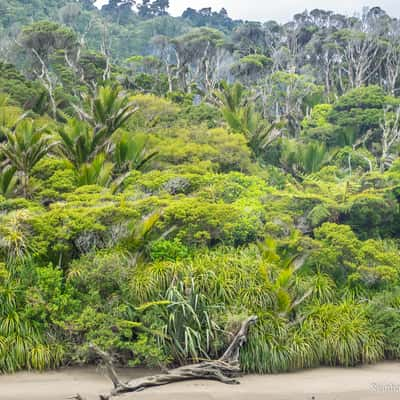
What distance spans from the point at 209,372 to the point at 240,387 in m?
0.64

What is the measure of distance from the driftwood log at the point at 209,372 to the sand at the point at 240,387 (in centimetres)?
14

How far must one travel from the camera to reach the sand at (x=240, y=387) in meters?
10.6

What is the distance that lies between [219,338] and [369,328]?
131 inches

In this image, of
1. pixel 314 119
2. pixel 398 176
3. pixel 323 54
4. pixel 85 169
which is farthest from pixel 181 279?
pixel 323 54

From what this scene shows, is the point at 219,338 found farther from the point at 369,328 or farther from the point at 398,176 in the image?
the point at 398,176

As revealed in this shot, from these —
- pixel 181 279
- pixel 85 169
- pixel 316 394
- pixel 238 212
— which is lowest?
pixel 316 394

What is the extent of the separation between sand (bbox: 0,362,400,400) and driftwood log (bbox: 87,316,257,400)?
138mm

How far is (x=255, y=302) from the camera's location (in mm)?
12836

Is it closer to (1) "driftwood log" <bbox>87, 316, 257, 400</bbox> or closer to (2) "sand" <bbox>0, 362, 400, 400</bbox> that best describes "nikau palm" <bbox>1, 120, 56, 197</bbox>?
(2) "sand" <bbox>0, 362, 400, 400</bbox>

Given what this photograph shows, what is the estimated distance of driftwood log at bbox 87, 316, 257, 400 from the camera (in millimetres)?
10773

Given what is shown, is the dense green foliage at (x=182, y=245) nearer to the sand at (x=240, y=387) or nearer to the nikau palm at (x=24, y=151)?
the nikau palm at (x=24, y=151)

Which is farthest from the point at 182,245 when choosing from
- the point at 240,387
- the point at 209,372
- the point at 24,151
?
the point at 24,151

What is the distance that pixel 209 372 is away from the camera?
11.5 meters

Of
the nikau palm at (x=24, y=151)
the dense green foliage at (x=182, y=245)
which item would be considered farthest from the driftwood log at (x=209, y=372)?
the nikau palm at (x=24, y=151)
